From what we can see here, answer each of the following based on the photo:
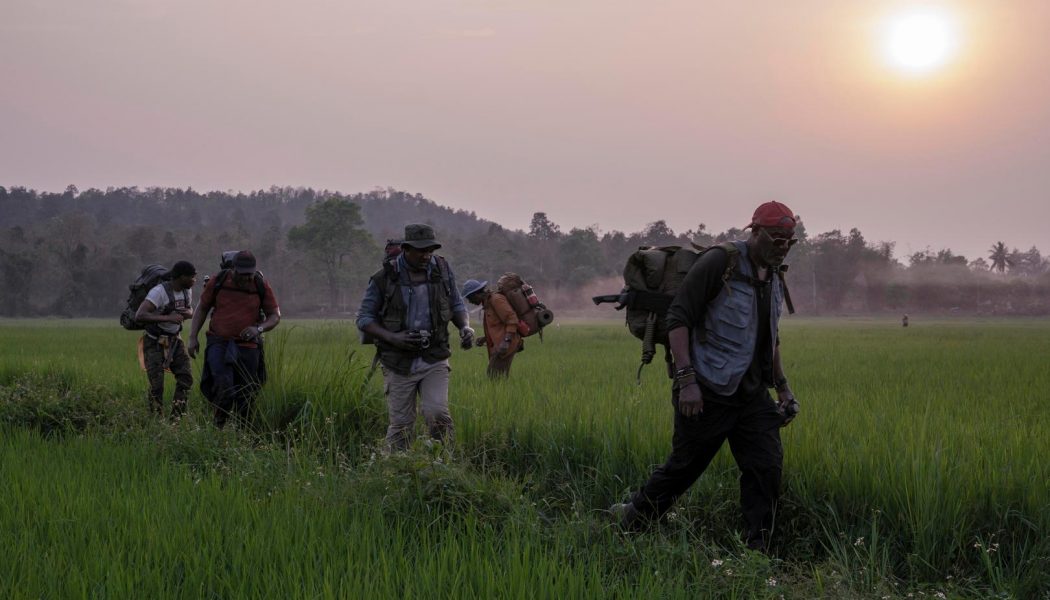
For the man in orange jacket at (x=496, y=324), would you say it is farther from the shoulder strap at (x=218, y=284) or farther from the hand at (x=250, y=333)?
the shoulder strap at (x=218, y=284)

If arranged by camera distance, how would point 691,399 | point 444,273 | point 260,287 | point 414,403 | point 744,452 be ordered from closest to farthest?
1. point 691,399
2. point 744,452
3. point 414,403
4. point 444,273
5. point 260,287

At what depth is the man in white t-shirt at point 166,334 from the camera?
26.0 feet

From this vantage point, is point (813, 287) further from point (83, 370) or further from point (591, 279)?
point (83, 370)

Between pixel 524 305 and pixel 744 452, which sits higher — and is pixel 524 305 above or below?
above

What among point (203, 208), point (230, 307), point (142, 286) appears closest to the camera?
point (230, 307)

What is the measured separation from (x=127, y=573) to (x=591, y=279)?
304ft

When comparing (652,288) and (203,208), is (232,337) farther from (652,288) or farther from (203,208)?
(203,208)

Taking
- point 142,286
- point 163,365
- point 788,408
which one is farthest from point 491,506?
point 142,286

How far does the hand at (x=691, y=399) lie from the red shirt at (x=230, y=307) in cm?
432

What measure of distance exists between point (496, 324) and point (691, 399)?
5.24 meters

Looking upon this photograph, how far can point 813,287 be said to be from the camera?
9331 centimetres

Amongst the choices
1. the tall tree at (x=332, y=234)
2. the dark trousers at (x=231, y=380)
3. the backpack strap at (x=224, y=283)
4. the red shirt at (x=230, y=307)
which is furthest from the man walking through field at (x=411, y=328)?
the tall tree at (x=332, y=234)

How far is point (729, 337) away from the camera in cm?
431

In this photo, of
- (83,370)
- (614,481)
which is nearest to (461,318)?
(614,481)
